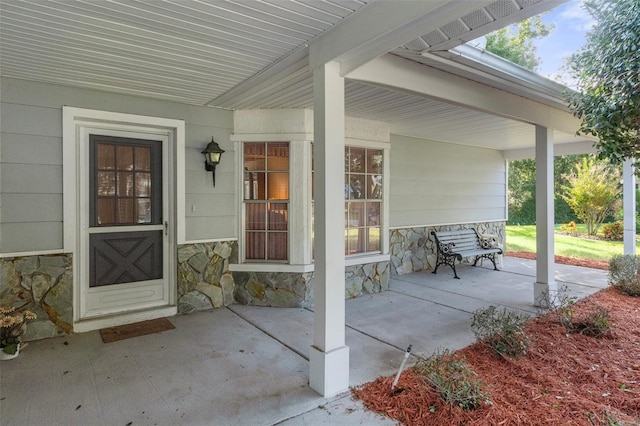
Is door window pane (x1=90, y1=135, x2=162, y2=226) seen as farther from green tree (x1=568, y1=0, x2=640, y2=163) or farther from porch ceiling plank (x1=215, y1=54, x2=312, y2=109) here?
green tree (x1=568, y1=0, x2=640, y2=163)

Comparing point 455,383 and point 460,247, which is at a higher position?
point 460,247

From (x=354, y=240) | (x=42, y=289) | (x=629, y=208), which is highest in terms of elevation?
(x=629, y=208)

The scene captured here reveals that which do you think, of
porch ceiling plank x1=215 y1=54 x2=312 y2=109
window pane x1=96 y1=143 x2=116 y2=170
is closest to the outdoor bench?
porch ceiling plank x1=215 y1=54 x2=312 y2=109

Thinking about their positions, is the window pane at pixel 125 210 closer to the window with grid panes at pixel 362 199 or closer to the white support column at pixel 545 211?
the window with grid panes at pixel 362 199

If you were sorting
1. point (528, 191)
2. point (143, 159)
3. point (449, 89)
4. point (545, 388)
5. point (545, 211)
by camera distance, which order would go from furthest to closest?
point (528, 191), point (545, 211), point (143, 159), point (449, 89), point (545, 388)

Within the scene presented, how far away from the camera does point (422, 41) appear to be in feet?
8.32

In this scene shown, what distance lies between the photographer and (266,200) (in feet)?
15.1

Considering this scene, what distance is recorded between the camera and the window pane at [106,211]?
3.84 m

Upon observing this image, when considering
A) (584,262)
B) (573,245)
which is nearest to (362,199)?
(584,262)

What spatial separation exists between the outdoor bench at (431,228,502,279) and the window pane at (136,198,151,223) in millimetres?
4753

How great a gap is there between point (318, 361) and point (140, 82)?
3083 mm

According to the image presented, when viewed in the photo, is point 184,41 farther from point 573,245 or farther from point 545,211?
point 573,245

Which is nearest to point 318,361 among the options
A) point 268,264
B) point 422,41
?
point 268,264

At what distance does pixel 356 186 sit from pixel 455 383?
10.6ft
